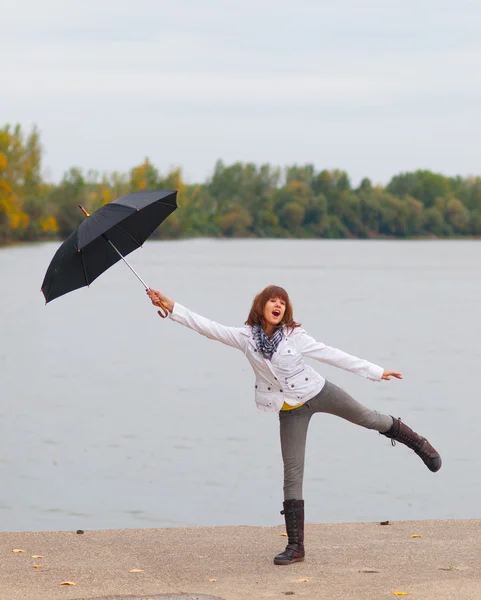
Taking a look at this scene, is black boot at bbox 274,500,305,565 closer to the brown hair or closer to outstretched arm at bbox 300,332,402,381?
outstretched arm at bbox 300,332,402,381

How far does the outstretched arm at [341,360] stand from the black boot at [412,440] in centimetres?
60

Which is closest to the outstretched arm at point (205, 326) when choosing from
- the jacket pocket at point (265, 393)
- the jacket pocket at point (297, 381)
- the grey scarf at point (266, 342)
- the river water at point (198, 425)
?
the grey scarf at point (266, 342)

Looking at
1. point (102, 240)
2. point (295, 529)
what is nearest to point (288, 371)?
point (295, 529)

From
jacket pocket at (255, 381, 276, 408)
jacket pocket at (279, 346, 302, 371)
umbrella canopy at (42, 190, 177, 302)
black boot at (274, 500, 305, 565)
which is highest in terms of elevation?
umbrella canopy at (42, 190, 177, 302)

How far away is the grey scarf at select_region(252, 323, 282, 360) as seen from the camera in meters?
6.87

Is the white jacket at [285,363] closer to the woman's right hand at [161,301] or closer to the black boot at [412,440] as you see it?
the woman's right hand at [161,301]

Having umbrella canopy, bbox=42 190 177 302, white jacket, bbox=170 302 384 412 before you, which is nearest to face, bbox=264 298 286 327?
white jacket, bbox=170 302 384 412

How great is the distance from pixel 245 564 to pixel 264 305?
160 centimetres

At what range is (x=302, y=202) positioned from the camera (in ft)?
504

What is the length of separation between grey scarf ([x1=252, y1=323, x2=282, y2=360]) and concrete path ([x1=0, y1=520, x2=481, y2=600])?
4.26 feet

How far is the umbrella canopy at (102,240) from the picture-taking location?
7.16 meters

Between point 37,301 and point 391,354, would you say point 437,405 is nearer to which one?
point 391,354

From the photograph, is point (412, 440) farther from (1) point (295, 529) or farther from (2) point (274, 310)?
(2) point (274, 310)

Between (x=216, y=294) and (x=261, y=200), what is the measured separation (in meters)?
97.3
